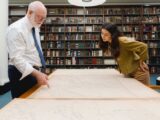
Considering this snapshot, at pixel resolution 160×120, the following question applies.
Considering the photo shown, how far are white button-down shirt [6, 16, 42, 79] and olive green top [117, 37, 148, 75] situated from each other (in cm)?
88

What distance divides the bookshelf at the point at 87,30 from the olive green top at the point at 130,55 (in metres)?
6.90

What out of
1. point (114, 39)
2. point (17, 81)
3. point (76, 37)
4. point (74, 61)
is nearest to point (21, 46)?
point (17, 81)

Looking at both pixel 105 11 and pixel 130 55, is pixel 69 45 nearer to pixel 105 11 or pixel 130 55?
pixel 105 11

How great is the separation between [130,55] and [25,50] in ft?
3.46

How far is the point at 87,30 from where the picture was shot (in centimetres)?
969

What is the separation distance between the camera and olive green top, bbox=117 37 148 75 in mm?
2635

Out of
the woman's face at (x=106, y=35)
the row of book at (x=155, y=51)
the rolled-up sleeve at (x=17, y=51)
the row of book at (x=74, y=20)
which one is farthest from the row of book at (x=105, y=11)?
the rolled-up sleeve at (x=17, y=51)

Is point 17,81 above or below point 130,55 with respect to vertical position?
below

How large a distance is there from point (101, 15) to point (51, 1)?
1.85 meters

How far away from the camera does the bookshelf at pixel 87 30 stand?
963 cm

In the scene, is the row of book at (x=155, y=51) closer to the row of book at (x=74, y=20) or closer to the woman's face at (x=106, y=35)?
the row of book at (x=74, y=20)
